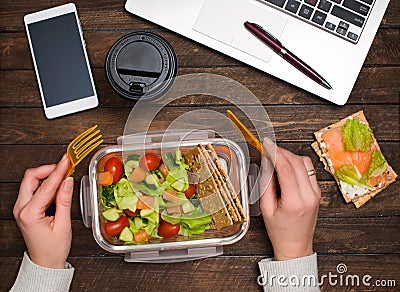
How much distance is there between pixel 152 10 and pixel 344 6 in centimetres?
43

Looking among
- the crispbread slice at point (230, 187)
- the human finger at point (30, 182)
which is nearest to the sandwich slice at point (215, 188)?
the crispbread slice at point (230, 187)

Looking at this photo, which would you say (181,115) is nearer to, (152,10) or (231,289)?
(152,10)

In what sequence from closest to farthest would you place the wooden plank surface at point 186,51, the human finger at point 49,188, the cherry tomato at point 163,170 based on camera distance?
the human finger at point 49,188, the cherry tomato at point 163,170, the wooden plank surface at point 186,51

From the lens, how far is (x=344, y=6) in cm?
130

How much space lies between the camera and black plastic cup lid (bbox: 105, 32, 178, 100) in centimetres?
132

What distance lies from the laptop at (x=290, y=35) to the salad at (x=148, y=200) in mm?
292

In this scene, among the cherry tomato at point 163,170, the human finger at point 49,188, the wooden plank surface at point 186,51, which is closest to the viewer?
the human finger at point 49,188

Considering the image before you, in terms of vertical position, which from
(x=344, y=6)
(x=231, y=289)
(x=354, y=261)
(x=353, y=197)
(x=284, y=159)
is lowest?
(x=231, y=289)

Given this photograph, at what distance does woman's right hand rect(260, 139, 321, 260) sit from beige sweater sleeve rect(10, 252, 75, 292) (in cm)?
45

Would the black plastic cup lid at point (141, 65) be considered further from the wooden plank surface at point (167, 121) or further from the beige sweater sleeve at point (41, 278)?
the beige sweater sleeve at point (41, 278)

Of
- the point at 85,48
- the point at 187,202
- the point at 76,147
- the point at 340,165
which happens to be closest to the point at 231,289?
the point at 187,202

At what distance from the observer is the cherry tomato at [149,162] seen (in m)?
1.27

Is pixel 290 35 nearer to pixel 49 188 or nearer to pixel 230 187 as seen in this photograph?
pixel 230 187

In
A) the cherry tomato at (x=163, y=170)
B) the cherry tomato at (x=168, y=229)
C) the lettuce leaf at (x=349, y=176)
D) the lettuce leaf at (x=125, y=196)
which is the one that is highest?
the lettuce leaf at (x=349, y=176)
